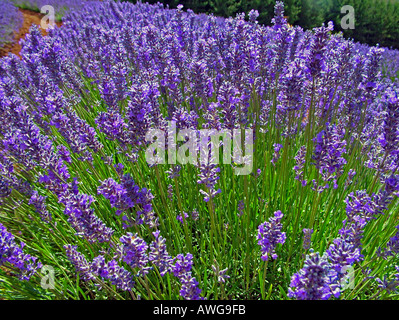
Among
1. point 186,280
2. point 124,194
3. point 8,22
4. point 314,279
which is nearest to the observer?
point 314,279

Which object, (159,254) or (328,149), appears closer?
(159,254)

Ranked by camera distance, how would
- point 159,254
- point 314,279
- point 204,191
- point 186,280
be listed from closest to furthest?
point 314,279
point 186,280
point 159,254
point 204,191

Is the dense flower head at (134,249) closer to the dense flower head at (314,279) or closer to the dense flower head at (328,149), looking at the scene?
the dense flower head at (314,279)

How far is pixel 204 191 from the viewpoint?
7.01 feet

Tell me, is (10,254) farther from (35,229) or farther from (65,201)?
(35,229)

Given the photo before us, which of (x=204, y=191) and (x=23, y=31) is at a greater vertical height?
(x=23, y=31)

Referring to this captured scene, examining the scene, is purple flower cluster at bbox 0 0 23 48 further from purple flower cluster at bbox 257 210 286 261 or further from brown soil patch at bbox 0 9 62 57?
purple flower cluster at bbox 257 210 286 261

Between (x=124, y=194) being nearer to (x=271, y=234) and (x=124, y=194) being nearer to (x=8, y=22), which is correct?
(x=271, y=234)

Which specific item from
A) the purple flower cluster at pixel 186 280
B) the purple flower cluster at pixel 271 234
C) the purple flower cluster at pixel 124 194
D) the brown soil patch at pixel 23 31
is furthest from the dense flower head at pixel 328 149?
the brown soil patch at pixel 23 31

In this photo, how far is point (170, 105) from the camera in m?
2.38

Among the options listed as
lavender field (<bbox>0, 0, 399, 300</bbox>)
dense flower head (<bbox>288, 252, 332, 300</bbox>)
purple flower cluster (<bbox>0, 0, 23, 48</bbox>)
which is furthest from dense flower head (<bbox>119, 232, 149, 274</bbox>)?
purple flower cluster (<bbox>0, 0, 23, 48</bbox>)

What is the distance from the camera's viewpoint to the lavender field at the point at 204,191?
1740 mm


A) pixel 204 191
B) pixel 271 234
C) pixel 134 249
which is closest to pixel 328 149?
pixel 271 234
